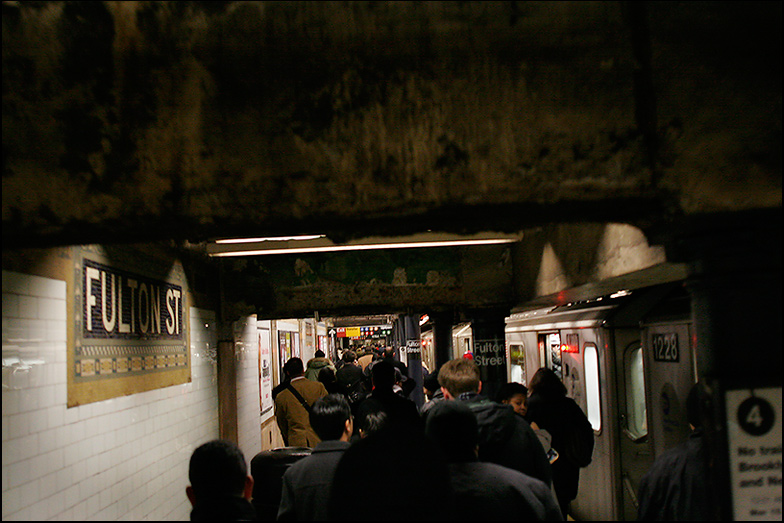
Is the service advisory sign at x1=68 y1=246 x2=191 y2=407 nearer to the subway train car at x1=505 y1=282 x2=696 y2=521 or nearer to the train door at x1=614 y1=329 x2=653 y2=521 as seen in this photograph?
the subway train car at x1=505 y1=282 x2=696 y2=521

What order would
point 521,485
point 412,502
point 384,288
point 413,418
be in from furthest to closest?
point 384,288 → point 413,418 → point 521,485 → point 412,502

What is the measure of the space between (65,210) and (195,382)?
384 cm

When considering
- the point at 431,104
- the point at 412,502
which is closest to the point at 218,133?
the point at 431,104

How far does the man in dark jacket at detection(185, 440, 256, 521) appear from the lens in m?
2.42

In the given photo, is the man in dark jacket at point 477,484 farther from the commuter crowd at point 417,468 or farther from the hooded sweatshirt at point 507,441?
the hooded sweatshirt at point 507,441

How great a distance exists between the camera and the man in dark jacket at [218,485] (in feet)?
7.95

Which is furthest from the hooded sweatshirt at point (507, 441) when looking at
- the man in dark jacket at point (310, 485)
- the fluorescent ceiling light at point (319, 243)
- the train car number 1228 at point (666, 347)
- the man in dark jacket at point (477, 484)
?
the train car number 1228 at point (666, 347)

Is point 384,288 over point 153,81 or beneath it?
beneath

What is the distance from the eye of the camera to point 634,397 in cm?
664

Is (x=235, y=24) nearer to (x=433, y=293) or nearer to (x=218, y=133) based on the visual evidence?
(x=218, y=133)

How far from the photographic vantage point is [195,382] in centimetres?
562

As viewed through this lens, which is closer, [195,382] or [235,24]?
[235,24]

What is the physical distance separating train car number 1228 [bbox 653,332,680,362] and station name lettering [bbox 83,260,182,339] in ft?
14.8

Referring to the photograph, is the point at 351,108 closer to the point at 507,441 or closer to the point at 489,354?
the point at 507,441
